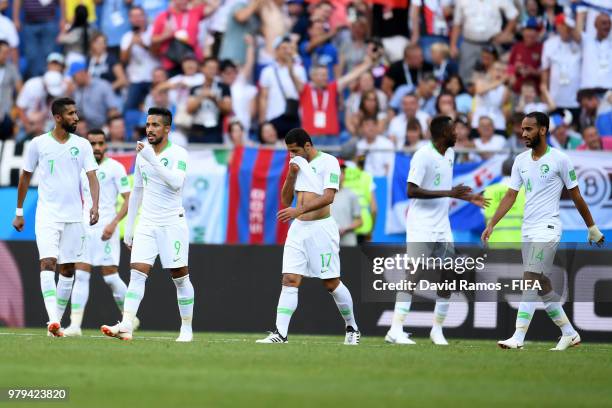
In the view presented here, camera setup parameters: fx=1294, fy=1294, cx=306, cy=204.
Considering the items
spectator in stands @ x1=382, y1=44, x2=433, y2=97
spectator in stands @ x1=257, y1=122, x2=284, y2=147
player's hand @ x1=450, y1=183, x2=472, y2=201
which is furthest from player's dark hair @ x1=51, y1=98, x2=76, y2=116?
spectator in stands @ x1=382, y1=44, x2=433, y2=97

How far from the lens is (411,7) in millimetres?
24609

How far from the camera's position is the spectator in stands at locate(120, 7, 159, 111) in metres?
25.0

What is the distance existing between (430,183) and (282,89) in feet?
26.2

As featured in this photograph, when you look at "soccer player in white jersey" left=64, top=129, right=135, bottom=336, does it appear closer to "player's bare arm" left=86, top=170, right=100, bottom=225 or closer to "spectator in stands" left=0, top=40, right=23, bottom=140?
"player's bare arm" left=86, top=170, right=100, bottom=225

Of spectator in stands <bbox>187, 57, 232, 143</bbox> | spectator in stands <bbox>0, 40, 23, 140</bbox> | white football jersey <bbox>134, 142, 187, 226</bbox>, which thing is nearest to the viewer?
white football jersey <bbox>134, 142, 187, 226</bbox>

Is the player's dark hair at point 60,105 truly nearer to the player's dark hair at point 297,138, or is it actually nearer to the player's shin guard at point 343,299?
the player's dark hair at point 297,138

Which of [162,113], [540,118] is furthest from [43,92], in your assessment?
[540,118]

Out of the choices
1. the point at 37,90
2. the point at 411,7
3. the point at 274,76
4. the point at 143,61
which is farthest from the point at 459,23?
the point at 37,90

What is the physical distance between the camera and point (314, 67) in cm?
2380

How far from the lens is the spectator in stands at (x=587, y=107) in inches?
893

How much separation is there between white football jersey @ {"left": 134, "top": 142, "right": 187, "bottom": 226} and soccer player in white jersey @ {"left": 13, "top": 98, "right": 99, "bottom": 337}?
77 cm

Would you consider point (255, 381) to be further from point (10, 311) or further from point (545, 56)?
point (545, 56)

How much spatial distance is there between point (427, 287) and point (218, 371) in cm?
653

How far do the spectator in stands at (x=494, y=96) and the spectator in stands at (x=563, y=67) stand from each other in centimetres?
74
